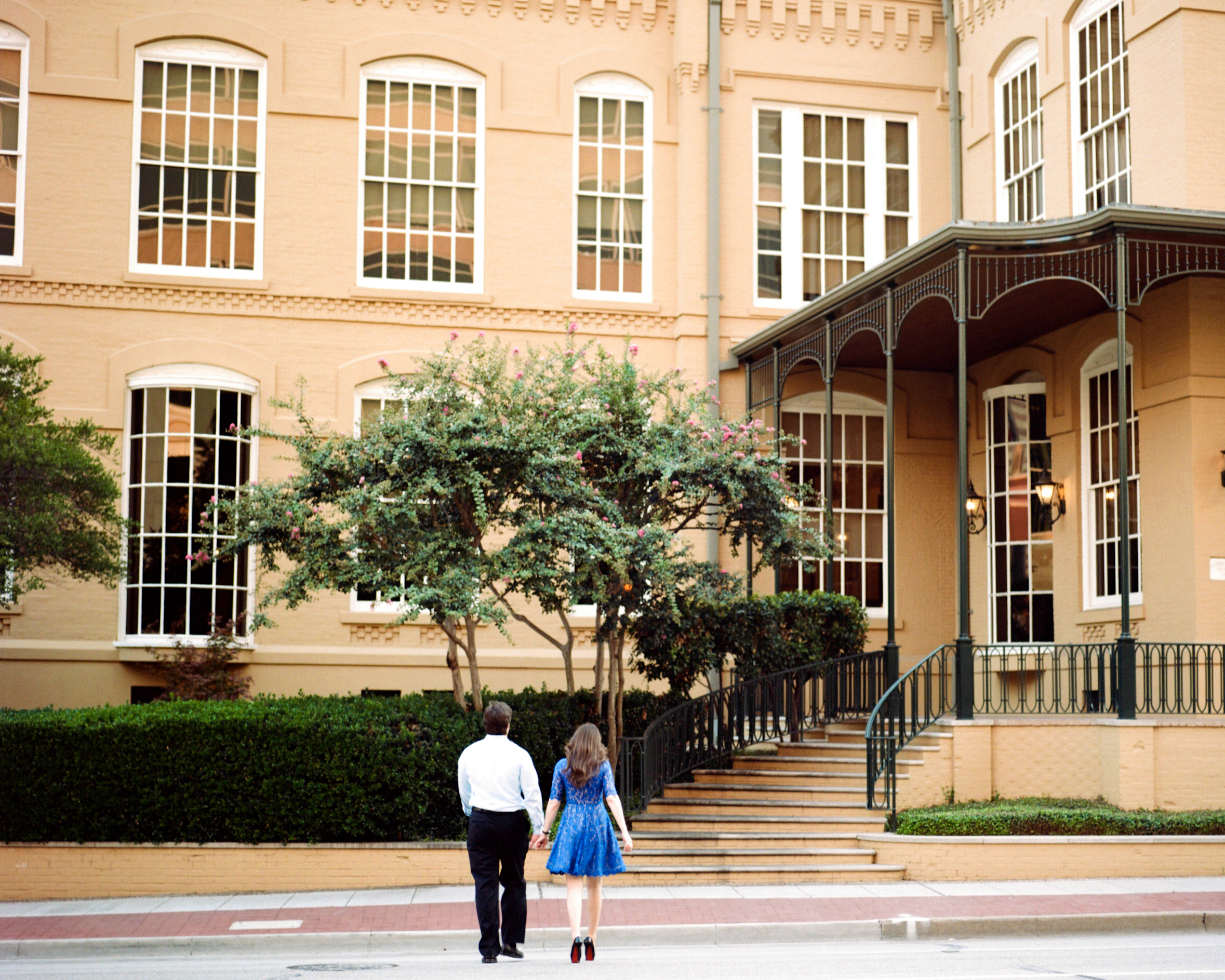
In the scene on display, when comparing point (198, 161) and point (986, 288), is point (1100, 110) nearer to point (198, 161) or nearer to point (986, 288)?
point (986, 288)

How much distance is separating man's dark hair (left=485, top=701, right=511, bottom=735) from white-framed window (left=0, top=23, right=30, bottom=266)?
11521 millimetres

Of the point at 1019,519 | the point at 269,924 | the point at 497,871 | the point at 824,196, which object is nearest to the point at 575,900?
the point at 497,871

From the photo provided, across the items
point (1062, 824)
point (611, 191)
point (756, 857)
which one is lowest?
point (756, 857)

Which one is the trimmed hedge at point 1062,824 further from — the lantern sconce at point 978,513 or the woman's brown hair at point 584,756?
the lantern sconce at point 978,513

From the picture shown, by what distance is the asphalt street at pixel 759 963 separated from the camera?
364 inches

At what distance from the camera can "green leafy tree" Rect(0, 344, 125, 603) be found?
1375 cm

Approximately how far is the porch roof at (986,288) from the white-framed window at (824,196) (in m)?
1.47

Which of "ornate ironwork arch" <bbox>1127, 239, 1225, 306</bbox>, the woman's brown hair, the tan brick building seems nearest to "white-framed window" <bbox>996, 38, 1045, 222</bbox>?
the tan brick building

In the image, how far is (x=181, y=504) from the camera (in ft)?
59.9

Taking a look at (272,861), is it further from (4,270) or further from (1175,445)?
(1175,445)

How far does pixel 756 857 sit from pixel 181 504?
8.66 meters

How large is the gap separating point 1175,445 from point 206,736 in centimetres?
1038

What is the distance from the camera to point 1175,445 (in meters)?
16.1

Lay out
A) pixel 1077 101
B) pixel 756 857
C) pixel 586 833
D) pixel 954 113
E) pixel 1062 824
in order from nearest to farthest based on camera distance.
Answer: pixel 586 833, pixel 1062 824, pixel 756 857, pixel 1077 101, pixel 954 113
